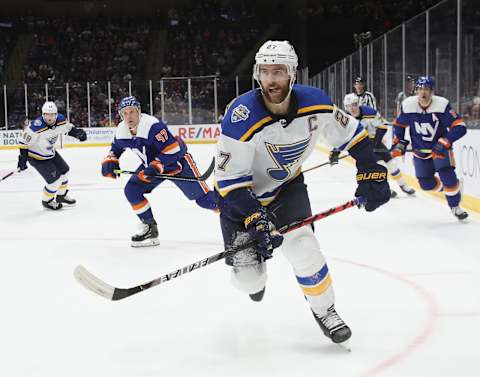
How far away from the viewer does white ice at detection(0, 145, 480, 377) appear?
7.54 ft

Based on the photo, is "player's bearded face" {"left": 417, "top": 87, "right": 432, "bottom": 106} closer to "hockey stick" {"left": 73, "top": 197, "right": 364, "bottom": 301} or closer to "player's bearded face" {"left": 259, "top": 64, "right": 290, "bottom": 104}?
"hockey stick" {"left": 73, "top": 197, "right": 364, "bottom": 301}

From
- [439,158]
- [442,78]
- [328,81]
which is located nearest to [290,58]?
[439,158]

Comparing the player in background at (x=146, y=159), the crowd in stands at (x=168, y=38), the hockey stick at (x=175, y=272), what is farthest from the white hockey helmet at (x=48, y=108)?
the crowd in stands at (x=168, y=38)

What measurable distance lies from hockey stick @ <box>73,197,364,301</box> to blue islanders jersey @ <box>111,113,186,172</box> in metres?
1.77

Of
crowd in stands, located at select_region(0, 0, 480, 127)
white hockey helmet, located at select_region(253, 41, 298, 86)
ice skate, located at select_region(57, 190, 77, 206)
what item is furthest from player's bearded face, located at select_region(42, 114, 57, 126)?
crowd in stands, located at select_region(0, 0, 480, 127)

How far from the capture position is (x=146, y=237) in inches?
183

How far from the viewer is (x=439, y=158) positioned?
16.7 ft

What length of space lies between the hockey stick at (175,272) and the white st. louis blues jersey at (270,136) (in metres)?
0.20

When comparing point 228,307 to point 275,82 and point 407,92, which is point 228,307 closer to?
point 275,82

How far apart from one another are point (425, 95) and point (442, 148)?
476 millimetres

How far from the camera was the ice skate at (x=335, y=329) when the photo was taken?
2342 millimetres

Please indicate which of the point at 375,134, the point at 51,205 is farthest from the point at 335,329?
the point at 375,134

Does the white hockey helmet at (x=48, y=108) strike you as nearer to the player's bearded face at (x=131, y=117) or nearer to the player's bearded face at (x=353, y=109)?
the player's bearded face at (x=131, y=117)

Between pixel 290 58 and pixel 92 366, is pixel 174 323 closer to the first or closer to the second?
pixel 92 366
